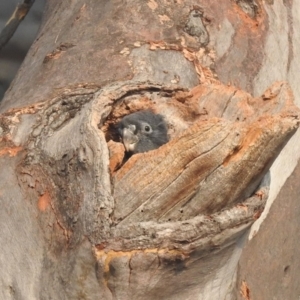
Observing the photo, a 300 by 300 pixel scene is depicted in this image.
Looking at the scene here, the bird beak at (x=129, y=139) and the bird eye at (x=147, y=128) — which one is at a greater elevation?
the bird eye at (x=147, y=128)

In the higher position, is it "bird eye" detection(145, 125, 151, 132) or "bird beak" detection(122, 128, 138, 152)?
"bird eye" detection(145, 125, 151, 132)

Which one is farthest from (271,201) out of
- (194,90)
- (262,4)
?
(262,4)

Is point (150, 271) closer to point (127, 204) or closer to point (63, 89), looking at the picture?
point (127, 204)

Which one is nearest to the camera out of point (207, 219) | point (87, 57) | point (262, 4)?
point (207, 219)
